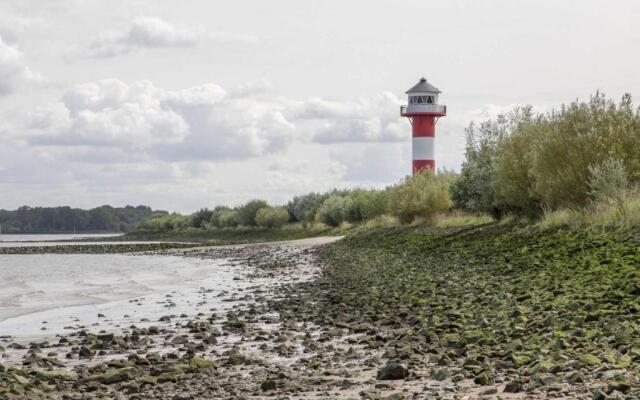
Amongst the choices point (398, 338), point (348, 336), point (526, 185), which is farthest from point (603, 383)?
point (526, 185)

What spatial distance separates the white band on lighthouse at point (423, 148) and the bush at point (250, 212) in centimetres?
6870

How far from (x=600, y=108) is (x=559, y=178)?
363cm

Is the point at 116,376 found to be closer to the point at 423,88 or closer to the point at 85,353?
the point at 85,353

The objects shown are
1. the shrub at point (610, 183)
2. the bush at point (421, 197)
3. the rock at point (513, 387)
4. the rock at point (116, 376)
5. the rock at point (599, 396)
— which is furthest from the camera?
the bush at point (421, 197)

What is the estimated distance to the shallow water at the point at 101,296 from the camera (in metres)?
22.5

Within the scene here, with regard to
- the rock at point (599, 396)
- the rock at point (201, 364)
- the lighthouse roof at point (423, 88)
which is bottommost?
the rock at point (201, 364)

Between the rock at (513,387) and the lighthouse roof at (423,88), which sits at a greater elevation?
the lighthouse roof at (423,88)

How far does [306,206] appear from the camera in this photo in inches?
4825

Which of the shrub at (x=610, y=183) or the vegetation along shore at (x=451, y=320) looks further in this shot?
the shrub at (x=610, y=183)

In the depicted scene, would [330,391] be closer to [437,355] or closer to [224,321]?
[437,355]

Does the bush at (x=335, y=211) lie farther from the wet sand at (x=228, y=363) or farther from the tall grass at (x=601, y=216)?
the wet sand at (x=228, y=363)

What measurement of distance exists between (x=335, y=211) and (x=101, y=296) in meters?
69.5

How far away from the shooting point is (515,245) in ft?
104

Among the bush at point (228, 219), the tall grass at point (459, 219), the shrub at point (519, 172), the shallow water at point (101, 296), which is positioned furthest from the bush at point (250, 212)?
the shrub at point (519, 172)
